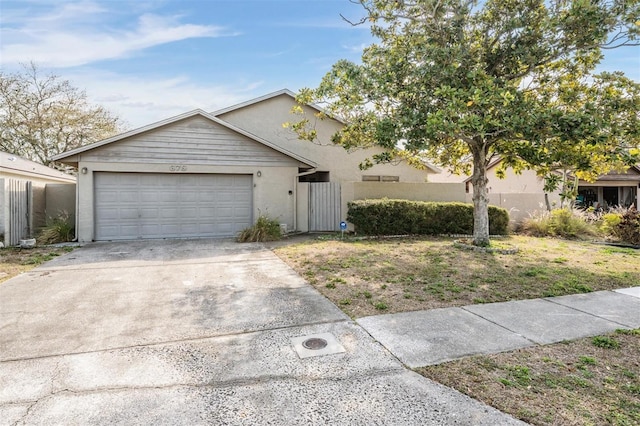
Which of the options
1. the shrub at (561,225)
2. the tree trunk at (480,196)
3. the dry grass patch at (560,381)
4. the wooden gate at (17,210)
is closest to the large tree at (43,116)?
the wooden gate at (17,210)

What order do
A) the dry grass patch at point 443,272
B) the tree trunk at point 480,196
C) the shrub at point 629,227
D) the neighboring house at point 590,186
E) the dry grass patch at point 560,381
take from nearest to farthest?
the dry grass patch at point 560,381
the dry grass patch at point 443,272
the tree trunk at point 480,196
the shrub at point 629,227
the neighboring house at point 590,186

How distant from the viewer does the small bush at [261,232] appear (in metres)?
11.5

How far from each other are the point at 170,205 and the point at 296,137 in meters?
6.70

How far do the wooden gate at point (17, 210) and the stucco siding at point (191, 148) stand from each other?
184cm

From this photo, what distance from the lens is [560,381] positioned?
304 cm

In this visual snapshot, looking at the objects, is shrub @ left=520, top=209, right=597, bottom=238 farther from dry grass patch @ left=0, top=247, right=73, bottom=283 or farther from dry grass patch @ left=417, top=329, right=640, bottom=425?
dry grass patch @ left=0, top=247, right=73, bottom=283

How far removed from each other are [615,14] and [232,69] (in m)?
11.8

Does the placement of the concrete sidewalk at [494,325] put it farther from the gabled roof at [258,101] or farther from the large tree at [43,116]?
the large tree at [43,116]

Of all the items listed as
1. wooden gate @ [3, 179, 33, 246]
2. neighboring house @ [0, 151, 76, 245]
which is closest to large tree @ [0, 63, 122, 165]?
neighboring house @ [0, 151, 76, 245]

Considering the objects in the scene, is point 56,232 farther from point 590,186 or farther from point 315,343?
point 590,186

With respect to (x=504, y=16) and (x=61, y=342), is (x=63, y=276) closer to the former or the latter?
(x=61, y=342)

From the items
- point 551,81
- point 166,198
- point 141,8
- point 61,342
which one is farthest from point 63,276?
point 551,81

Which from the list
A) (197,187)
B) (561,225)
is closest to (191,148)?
(197,187)

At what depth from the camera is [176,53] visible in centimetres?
1289
